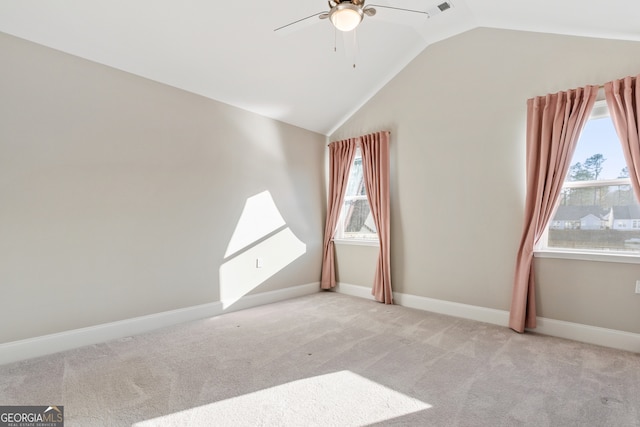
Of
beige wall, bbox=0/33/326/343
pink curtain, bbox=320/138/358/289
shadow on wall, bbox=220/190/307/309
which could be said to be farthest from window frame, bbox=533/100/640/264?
beige wall, bbox=0/33/326/343

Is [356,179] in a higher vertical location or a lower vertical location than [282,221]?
higher

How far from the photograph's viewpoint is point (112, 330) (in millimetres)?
2920

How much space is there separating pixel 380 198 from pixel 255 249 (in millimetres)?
1798

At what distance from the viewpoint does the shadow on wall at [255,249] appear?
3.84 meters

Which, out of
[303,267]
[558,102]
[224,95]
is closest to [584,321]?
[558,102]

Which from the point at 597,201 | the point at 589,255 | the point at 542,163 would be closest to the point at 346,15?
the point at 542,163

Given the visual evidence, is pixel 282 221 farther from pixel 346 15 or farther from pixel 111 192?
pixel 346 15

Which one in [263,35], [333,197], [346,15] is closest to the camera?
[346,15]

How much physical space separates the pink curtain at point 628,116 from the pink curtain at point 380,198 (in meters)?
2.22

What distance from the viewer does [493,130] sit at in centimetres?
340

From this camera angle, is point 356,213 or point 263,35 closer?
point 263,35

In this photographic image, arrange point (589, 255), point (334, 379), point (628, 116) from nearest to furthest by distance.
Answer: point (334, 379) → point (628, 116) → point (589, 255)

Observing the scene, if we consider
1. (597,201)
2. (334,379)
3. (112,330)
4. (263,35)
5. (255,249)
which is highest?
(263,35)

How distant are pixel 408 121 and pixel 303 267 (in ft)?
8.32
